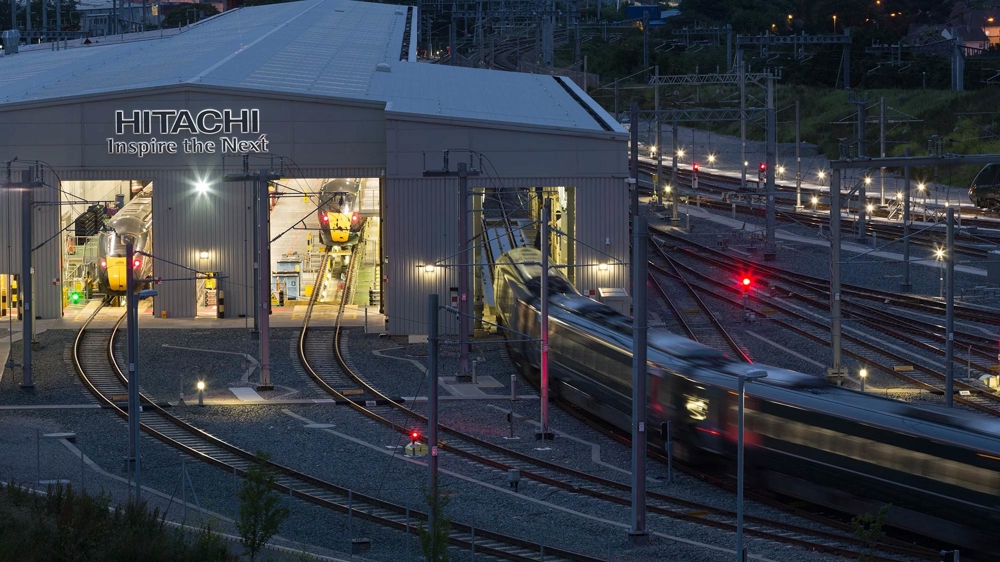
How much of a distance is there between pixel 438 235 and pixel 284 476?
54.7 feet

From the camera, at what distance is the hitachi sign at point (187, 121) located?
4359 centimetres

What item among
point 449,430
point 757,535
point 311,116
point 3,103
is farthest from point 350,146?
point 757,535

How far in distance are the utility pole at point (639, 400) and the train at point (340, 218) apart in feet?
108

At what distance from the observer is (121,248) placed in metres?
46.1

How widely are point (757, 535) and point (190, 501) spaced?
10239mm

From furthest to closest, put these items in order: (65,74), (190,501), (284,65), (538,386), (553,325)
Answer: (65,74) → (284,65) → (538,386) → (553,325) → (190,501)

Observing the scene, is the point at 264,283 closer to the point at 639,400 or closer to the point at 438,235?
the point at 438,235

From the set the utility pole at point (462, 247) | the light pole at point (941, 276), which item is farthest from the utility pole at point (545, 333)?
the light pole at point (941, 276)

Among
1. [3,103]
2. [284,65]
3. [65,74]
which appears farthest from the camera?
[65,74]

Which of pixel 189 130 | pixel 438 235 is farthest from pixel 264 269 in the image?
pixel 189 130

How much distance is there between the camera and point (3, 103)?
43.3 metres

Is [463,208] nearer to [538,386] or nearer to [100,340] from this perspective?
[538,386]

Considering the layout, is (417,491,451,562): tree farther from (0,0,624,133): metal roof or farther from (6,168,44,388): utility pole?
(0,0,624,133): metal roof

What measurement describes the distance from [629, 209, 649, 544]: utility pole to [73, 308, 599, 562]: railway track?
65.5 inches
